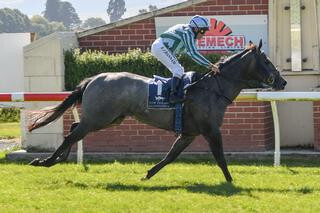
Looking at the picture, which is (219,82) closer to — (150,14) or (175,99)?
(175,99)

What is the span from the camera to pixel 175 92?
350 inches

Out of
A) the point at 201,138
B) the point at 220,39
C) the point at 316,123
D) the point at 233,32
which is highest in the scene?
the point at 233,32

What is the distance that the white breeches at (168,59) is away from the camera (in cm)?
896

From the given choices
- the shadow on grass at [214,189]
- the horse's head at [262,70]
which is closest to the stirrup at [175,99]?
the horse's head at [262,70]

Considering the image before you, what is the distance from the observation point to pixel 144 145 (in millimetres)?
12445

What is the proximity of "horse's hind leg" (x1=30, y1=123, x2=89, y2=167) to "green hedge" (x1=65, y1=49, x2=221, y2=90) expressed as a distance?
12.0 ft

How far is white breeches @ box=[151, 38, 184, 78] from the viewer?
8961 mm

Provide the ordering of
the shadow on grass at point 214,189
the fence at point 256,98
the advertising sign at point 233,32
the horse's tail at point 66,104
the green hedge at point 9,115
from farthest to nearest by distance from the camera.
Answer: the green hedge at point 9,115 → the advertising sign at point 233,32 → the fence at point 256,98 → the horse's tail at point 66,104 → the shadow on grass at point 214,189

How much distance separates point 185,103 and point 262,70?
45.5 inches

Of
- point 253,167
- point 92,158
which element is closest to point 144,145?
point 92,158

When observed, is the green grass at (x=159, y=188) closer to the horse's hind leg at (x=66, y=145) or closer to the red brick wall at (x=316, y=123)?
the horse's hind leg at (x=66, y=145)

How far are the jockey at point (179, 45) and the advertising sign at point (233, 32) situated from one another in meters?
3.99

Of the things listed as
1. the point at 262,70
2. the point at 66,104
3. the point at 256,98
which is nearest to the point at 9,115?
the point at 256,98

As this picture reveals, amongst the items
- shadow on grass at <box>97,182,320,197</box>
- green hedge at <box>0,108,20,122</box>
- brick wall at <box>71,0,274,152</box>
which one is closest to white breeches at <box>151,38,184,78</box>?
shadow on grass at <box>97,182,320,197</box>
